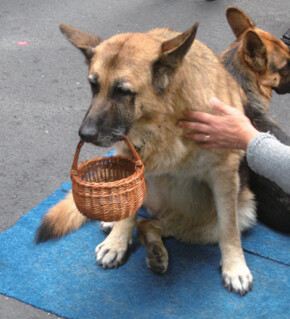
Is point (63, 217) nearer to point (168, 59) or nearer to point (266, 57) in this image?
point (168, 59)

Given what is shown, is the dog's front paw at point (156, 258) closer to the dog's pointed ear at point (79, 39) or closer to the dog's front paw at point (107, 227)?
the dog's front paw at point (107, 227)

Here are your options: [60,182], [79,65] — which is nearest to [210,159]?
[60,182]

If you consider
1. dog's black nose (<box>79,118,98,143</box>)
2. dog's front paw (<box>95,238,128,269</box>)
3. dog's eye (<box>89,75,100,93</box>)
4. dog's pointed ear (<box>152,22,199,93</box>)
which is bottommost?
dog's front paw (<box>95,238,128,269</box>)

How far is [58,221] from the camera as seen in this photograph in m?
3.25

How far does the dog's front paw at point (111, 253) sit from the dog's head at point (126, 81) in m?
0.94

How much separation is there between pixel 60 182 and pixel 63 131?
819 millimetres

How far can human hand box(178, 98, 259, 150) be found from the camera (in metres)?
2.50

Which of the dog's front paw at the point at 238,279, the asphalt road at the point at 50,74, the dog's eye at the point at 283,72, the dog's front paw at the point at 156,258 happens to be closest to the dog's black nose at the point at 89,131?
the dog's front paw at the point at 156,258

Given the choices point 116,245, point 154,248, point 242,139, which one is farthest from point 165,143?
point 116,245

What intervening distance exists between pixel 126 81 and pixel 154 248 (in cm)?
112

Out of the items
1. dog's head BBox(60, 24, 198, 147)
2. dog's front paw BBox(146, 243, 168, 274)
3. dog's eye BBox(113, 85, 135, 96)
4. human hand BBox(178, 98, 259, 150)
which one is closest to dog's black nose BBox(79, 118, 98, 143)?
dog's head BBox(60, 24, 198, 147)

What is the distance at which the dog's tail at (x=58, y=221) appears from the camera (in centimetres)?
322

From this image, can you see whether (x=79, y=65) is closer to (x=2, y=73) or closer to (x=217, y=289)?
(x=2, y=73)

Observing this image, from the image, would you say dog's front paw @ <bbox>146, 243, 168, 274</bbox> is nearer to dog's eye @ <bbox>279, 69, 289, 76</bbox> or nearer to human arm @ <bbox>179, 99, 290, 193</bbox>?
human arm @ <bbox>179, 99, 290, 193</bbox>
